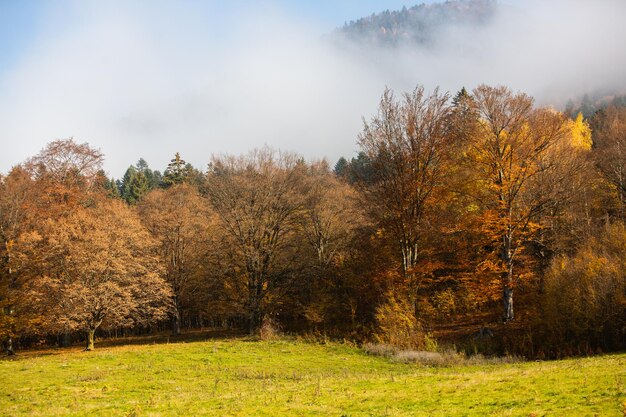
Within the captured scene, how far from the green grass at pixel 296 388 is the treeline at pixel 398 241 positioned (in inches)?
269

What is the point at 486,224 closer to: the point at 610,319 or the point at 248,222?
the point at 610,319

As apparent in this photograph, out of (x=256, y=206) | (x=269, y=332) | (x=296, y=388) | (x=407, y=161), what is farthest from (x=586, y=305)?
(x=256, y=206)

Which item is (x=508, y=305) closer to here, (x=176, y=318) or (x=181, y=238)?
(x=176, y=318)

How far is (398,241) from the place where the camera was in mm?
32938

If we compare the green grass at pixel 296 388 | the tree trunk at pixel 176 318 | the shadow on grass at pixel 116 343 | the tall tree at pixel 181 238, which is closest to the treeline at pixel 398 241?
the tree trunk at pixel 176 318

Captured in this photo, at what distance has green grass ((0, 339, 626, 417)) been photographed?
12.0 m

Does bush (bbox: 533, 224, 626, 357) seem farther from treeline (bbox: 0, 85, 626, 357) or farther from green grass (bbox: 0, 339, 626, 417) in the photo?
green grass (bbox: 0, 339, 626, 417)

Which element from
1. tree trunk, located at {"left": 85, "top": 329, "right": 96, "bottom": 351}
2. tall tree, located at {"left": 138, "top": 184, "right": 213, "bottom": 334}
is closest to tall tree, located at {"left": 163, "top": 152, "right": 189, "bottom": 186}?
tall tree, located at {"left": 138, "top": 184, "right": 213, "bottom": 334}

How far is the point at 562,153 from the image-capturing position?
35438mm

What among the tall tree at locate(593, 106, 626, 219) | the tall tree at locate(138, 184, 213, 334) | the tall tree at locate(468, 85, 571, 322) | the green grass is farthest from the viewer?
the tall tree at locate(138, 184, 213, 334)

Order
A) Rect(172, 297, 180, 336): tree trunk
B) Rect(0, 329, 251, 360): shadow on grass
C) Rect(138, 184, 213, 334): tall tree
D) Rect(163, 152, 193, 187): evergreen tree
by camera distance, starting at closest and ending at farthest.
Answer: Rect(0, 329, 251, 360): shadow on grass, Rect(172, 297, 180, 336): tree trunk, Rect(138, 184, 213, 334): tall tree, Rect(163, 152, 193, 187): evergreen tree

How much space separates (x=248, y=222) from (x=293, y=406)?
25.5 m

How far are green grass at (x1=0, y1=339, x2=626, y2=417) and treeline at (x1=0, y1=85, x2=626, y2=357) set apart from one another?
22.4 ft

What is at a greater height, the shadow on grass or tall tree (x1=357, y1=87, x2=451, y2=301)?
tall tree (x1=357, y1=87, x2=451, y2=301)
